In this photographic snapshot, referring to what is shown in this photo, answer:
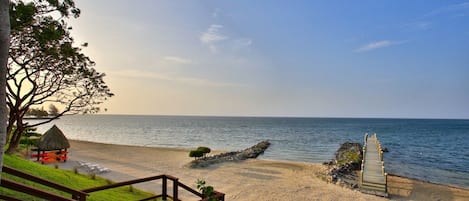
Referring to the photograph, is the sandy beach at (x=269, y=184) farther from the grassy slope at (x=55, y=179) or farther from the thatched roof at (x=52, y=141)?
the grassy slope at (x=55, y=179)

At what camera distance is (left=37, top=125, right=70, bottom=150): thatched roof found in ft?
61.0

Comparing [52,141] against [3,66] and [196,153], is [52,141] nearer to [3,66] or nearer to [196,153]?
[196,153]

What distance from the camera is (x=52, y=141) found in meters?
19.0

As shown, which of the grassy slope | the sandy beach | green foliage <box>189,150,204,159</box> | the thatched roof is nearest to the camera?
the grassy slope

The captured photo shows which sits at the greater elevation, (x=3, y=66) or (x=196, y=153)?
(x=3, y=66)

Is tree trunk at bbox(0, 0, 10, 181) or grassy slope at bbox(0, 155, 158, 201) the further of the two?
grassy slope at bbox(0, 155, 158, 201)

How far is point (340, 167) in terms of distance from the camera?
2139cm

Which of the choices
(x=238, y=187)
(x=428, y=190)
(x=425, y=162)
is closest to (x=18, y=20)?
(x=238, y=187)

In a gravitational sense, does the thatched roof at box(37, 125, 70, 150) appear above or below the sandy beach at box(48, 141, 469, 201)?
above

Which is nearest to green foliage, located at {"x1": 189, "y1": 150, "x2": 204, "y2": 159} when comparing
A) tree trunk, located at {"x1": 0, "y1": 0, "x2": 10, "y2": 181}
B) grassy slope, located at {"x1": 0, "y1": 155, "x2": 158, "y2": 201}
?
grassy slope, located at {"x1": 0, "y1": 155, "x2": 158, "y2": 201}

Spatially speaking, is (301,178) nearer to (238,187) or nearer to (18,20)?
(238,187)

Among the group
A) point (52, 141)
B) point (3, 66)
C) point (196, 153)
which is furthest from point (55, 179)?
point (196, 153)

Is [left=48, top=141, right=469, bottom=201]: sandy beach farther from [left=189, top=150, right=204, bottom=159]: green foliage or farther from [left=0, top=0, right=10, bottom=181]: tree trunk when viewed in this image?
[left=0, top=0, right=10, bottom=181]: tree trunk

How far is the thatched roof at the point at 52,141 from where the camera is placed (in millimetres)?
18578
